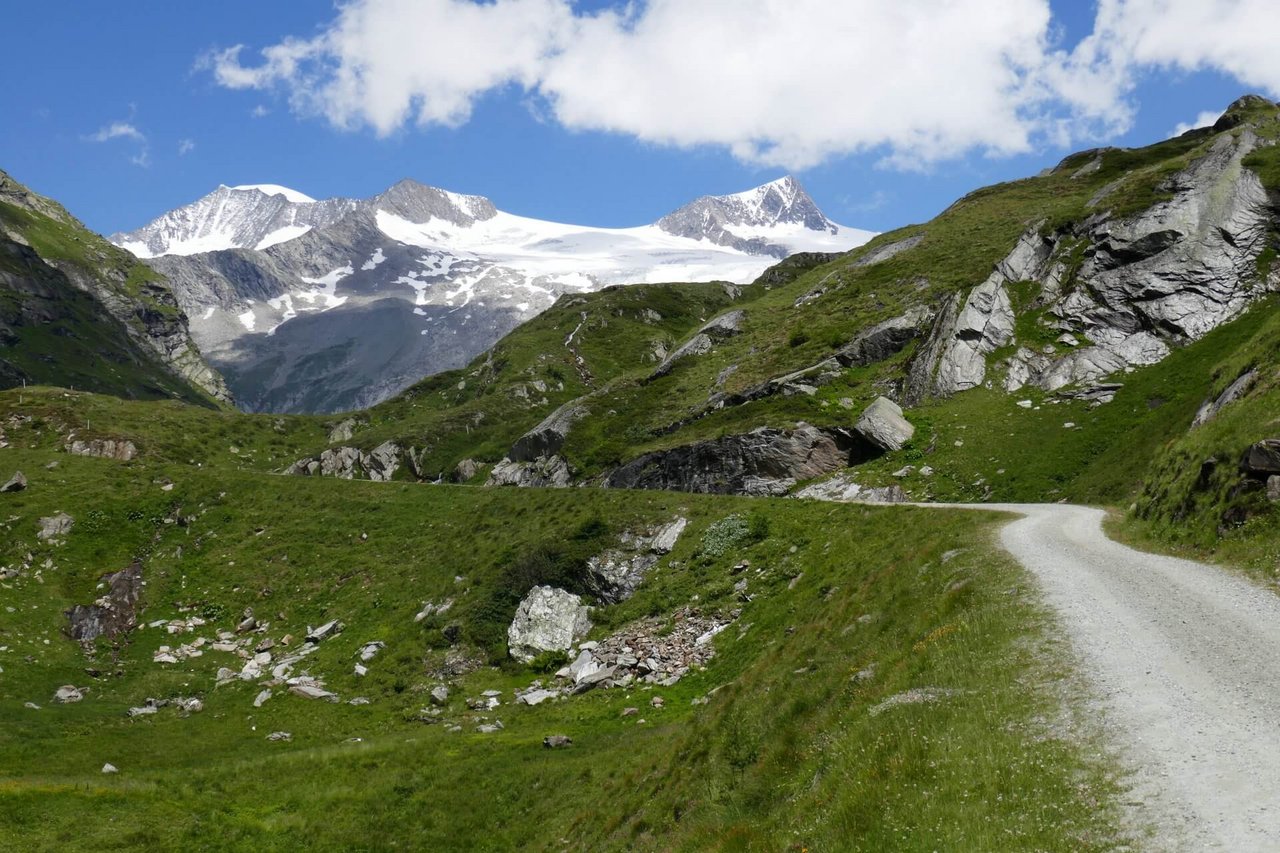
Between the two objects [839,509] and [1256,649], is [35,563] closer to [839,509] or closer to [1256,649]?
[839,509]

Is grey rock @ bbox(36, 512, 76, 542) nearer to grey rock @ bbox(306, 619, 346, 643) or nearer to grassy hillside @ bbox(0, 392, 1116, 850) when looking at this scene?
grassy hillside @ bbox(0, 392, 1116, 850)

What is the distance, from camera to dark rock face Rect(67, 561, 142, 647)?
4516 cm

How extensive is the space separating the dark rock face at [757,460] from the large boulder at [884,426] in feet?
5.68

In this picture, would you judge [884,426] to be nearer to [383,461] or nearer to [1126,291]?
[1126,291]

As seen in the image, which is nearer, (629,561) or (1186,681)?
(1186,681)

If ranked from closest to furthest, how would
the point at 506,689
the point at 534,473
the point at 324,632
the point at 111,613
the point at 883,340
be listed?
1. the point at 506,689
2. the point at 324,632
3. the point at 111,613
4. the point at 883,340
5. the point at 534,473

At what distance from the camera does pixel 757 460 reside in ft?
205

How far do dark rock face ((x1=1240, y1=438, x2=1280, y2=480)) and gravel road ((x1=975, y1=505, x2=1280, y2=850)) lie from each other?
3.39 meters

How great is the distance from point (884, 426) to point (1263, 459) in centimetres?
3839

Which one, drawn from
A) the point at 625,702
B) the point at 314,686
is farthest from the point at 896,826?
the point at 314,686

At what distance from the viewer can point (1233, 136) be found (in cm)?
7494

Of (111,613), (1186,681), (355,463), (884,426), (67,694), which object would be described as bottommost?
(67,694)

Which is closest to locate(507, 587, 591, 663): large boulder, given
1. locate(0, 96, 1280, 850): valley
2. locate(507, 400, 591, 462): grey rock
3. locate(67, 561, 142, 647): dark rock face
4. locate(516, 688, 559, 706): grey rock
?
locate(0, 96, 1280, 850): valley

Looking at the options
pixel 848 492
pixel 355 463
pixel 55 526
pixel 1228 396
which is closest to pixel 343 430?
pixel 355 463
